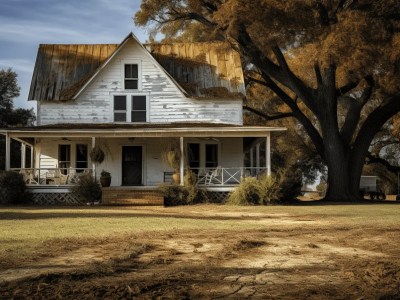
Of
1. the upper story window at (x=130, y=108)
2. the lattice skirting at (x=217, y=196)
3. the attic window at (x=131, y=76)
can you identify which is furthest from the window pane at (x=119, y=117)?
the lattice skirting at (x=217, y=196)

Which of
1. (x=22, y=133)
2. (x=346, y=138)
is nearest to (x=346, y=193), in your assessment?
(x=346, y=138)

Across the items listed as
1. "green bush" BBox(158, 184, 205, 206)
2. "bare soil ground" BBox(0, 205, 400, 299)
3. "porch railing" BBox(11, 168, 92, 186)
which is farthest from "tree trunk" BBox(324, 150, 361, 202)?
"bare soil ground" BBox(0, 205, 400, 299)

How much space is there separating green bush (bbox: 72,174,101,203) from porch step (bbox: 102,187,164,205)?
401 mm

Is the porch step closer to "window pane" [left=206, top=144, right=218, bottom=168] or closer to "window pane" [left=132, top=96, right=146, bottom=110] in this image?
"window pane" [left=206, top=144, right=218, bottom=168]

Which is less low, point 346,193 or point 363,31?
point 363,31

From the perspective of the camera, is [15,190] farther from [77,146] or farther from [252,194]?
[252,194]

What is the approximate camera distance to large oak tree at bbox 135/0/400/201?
25750 millimetres

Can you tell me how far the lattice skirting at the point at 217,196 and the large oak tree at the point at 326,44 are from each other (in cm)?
660

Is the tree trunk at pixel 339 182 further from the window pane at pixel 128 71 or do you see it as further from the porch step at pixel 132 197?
the window pane at pixel 128 71

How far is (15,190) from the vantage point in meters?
26.9

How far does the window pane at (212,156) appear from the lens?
3164 cm

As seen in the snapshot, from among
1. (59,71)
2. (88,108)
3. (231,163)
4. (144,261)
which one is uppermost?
(59,71)

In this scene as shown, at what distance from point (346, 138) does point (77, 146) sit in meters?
14.2

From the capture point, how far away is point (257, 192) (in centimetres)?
2650
